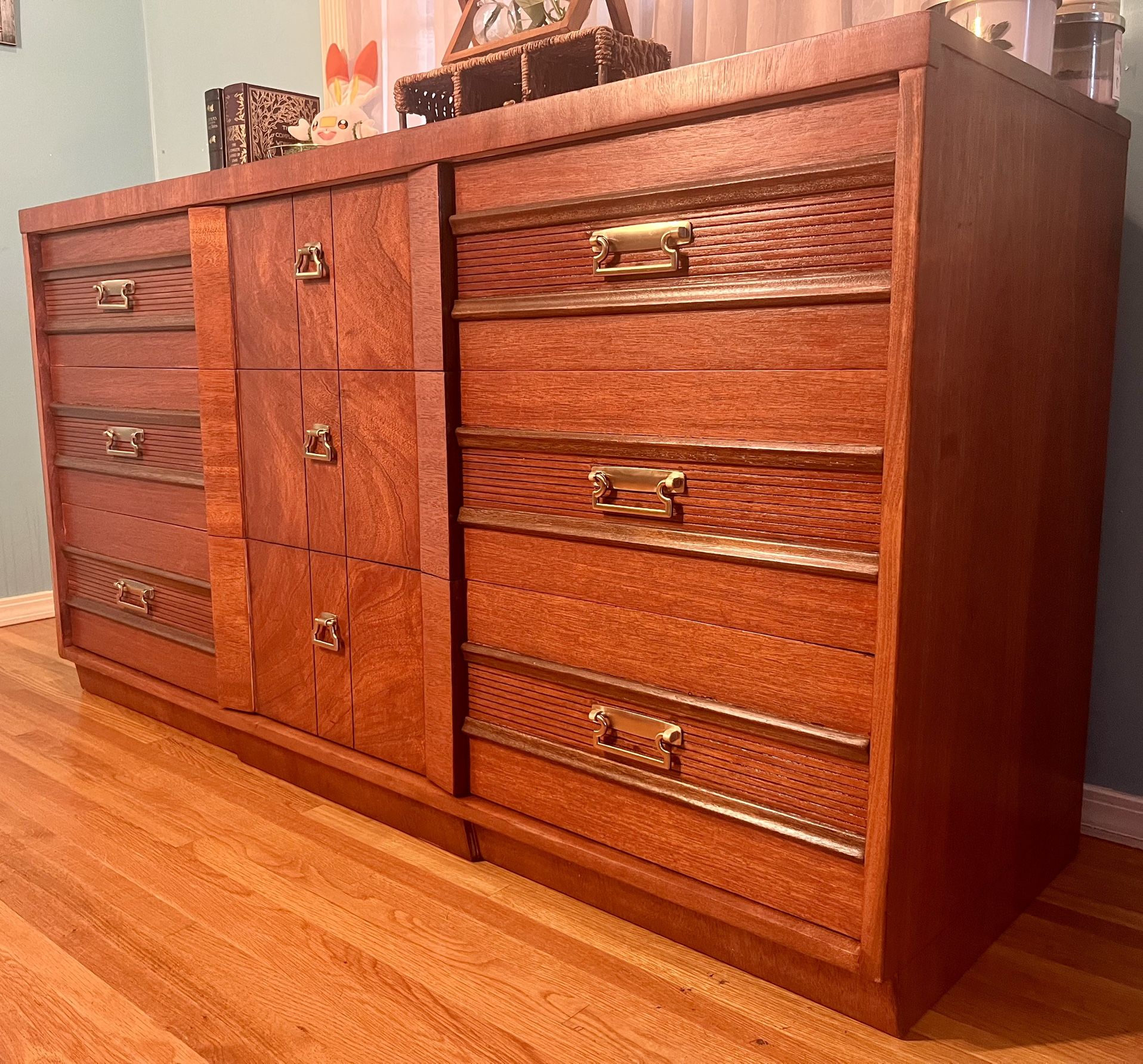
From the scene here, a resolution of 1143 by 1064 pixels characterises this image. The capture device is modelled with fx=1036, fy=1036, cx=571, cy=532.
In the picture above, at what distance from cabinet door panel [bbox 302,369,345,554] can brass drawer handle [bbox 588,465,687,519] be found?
0.47 m

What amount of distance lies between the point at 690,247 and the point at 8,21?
7.62 ft

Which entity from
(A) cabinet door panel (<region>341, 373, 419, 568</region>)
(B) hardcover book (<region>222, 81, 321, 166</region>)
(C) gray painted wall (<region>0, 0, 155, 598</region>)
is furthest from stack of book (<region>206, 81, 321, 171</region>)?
(C) gray painted wall (<region>0, 0, 155, 598</region>)

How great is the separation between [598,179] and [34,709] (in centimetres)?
162

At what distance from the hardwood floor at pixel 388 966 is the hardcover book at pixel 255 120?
43.6 inches

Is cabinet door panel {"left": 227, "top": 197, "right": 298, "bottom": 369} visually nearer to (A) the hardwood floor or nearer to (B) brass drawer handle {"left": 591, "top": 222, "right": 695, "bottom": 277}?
(B) brass drawer handle {"left": 591, "top": 222, "right": 695, "bottom": 277}

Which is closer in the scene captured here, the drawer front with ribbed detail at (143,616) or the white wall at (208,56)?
the drawer front with ribbed detail at (143,616)

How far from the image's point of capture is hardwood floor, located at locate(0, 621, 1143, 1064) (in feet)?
3.41

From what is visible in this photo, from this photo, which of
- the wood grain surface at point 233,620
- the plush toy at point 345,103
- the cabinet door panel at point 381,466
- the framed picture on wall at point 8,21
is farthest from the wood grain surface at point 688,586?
the framed picture on wall at point 8,21

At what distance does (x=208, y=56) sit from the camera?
8.68ft

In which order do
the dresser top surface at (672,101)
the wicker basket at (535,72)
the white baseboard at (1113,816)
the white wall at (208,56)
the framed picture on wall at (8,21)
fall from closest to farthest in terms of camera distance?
the dresser top surface at (672,101), the wicker basket at (535,72), the white baseboard at (1113,816), the white wall at (208,56), the framed picture on wall at (8,21)

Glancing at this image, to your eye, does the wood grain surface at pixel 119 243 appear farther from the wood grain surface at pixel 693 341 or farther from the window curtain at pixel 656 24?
the wood grain surface at pixel 693 341

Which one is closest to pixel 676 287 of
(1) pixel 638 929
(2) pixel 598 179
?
(2) pixel 598 179

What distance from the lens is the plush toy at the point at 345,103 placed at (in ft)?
5.43

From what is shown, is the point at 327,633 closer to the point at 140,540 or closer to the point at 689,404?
the point at 140,540
